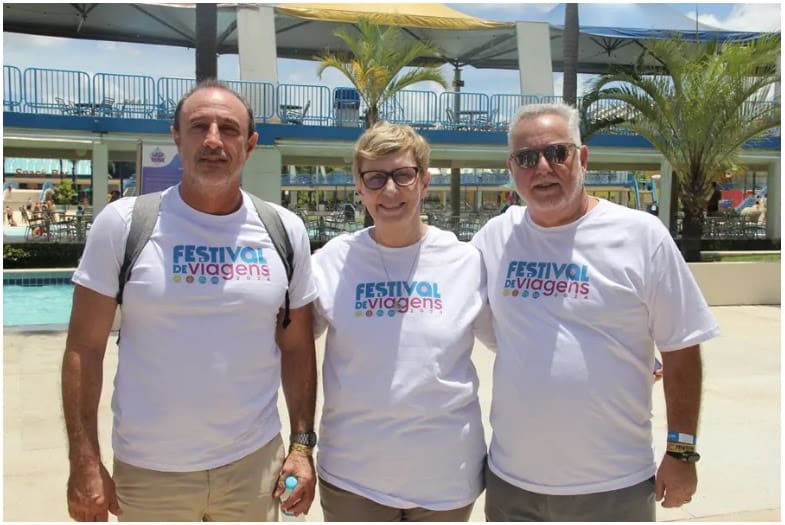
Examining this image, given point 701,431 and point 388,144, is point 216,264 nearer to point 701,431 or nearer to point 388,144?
point 388,144

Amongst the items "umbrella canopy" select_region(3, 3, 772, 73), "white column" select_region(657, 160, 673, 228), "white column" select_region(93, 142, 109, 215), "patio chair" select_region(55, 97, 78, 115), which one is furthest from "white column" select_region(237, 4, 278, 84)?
"white column" select_region(657, 160, 673, 228)

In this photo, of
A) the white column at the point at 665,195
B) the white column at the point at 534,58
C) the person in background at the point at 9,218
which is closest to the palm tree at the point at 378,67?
the white column at the point at 534,58

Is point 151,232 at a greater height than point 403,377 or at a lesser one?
greater

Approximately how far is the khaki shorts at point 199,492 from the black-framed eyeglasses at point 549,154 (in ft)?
4.46

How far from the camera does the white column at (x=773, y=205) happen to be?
889 inches

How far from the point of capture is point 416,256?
2.44m

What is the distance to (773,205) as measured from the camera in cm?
2316

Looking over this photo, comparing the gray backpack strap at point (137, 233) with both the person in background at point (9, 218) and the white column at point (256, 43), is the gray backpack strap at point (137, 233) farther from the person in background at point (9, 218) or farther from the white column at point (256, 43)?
the person in background at point (9, 218)

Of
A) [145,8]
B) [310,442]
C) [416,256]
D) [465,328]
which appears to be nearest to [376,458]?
[310,442]

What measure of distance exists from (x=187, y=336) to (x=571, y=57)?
46.3 ft

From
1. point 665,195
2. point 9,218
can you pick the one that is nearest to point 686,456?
point 665,195

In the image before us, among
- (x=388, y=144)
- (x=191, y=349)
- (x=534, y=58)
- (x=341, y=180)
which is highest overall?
(x=534, y=58)

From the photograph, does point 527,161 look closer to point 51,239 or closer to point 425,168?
point 425,168

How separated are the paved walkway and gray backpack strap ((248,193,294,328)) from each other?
1825 mm
